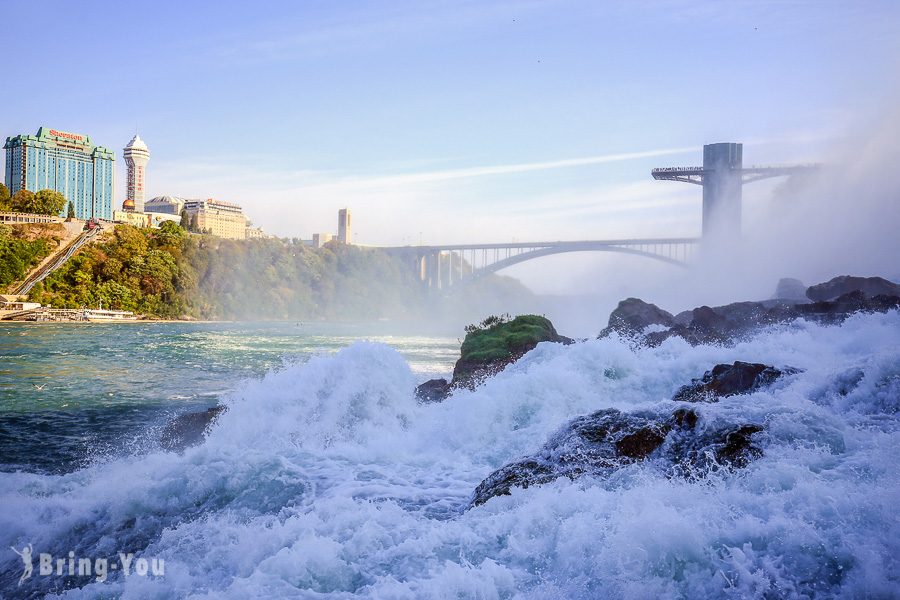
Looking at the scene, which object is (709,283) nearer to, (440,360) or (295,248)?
(440,360)

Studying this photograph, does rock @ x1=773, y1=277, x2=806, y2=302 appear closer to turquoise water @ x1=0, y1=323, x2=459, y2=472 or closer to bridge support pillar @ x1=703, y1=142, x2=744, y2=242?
bridge support pillar @ x1=703, y1=142, x2=744, y2=242

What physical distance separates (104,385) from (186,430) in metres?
8.12

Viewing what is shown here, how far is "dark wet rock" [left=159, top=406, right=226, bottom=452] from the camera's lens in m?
10.1

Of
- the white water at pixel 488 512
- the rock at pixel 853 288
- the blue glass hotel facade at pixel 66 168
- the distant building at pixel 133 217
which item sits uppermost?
the blue glass hotel facade at pixel 66 168

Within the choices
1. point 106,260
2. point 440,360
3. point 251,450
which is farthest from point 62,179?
point 251,450

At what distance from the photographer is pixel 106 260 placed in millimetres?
67000

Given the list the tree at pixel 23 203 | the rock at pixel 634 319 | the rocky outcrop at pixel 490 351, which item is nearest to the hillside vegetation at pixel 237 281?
the tree at pixel 23 203

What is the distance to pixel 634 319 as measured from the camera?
62.2 feet

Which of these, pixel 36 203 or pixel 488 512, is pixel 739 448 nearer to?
pixel 488 512

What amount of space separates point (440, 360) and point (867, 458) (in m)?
23.6

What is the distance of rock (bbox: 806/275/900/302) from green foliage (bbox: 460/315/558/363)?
314 inches

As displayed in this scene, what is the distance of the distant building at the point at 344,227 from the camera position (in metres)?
124

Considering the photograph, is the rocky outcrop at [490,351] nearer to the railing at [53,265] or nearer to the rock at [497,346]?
the rock at [497,346]

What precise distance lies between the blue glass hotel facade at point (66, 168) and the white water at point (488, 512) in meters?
172
